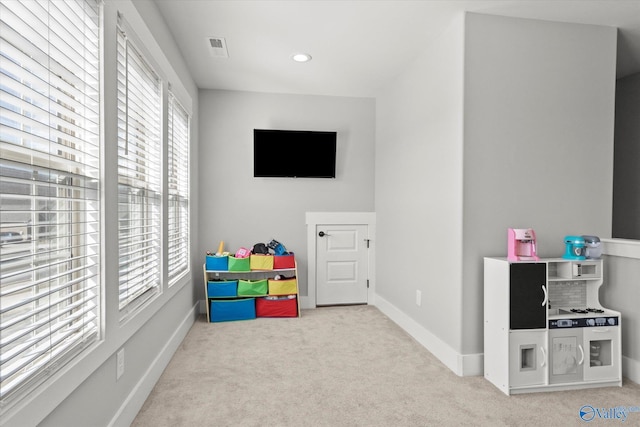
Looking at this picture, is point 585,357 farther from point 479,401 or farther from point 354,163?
point 354,163

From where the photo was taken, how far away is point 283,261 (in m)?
4.21

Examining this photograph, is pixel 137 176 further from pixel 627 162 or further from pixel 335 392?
pixel 627 162

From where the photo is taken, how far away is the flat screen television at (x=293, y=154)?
4.30 meters

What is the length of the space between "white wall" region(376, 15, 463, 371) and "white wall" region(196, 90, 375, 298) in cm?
39

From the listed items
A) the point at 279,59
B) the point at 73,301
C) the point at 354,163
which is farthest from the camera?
the point at 354,163

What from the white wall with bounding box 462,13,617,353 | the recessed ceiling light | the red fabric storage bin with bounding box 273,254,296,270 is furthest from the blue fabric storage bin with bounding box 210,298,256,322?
the recessed ceiling light

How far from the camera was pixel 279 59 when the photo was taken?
348 centimetres

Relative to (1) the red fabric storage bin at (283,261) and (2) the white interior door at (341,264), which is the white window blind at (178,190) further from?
(2) the white interior door at (341,264)

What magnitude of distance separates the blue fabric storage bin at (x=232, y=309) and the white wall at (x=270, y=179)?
493 mm

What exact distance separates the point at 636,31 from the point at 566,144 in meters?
1.07

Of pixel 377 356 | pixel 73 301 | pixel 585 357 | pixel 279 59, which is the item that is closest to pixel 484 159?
pixel 585 357

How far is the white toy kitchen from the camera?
2439mm

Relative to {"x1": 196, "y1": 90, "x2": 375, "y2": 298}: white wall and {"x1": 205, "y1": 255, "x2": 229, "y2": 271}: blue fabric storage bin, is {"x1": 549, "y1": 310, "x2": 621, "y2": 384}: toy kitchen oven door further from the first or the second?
{"x1": 205, "y1": 255, "x2": 229, "y2": 271}: blue fabric storage bin

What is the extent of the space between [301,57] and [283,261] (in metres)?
2.11
